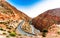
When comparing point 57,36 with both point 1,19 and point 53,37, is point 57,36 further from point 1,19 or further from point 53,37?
point 1,19

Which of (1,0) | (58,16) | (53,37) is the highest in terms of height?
(1,0)


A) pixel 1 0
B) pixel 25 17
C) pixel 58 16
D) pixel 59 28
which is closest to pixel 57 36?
pixel 59 28

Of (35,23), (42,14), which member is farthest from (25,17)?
(42,14)

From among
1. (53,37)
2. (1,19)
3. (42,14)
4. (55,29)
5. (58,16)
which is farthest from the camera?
(42,14)

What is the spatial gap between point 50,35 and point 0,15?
2867cm

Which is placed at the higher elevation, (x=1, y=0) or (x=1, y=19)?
(x=1, y=0)

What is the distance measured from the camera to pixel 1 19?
4609 centimetres

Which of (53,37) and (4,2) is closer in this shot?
(53,37)

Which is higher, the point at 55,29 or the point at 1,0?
the point at 1,0

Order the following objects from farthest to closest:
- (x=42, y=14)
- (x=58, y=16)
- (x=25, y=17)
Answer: (x=25, y=17), (x=42, y=14), (x=58, y=16)

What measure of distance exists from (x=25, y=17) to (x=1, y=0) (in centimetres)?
1443

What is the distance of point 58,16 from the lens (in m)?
41.1

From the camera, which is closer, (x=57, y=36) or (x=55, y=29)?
(x=57, y=36)

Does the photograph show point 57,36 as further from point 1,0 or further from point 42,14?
point 1,0
